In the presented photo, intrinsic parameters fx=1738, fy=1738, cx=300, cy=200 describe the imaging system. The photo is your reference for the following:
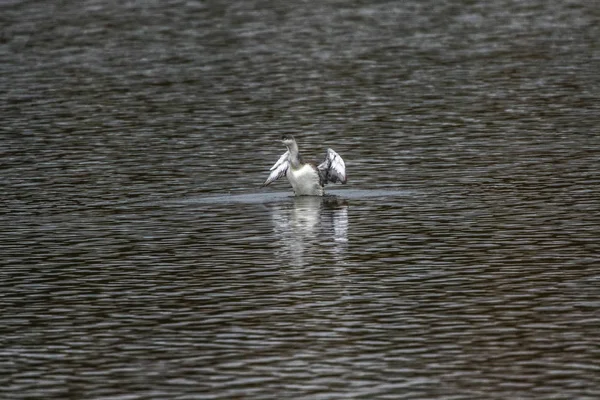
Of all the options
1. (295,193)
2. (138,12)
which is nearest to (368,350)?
(295,193)

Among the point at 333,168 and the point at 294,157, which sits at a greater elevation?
the point at 294,157

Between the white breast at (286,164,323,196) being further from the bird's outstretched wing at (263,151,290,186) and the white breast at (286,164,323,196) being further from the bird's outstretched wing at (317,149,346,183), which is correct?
the bird's outstretched wing at (263,151,290,186)

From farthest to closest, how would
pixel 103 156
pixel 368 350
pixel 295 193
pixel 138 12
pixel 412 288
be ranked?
pixel 138 12
pixel 103 156
pixel 295 193
pixel 412 288
pixel 368 350

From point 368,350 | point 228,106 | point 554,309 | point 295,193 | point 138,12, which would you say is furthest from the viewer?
point 138,12

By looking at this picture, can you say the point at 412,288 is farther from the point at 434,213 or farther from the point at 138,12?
the point at 138,12

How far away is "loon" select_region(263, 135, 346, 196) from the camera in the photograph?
35.4m

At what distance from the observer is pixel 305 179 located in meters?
35.4

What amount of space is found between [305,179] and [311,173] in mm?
175

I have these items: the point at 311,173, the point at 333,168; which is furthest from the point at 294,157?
the point at 333,168

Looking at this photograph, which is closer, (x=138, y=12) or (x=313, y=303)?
(x=313, y=303)

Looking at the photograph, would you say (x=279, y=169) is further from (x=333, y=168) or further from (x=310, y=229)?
(x=310, y=229)

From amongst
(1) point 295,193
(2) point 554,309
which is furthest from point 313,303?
(1) point 295,193

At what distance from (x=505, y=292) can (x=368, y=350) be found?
3998mm

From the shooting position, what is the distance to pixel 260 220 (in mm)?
31969
